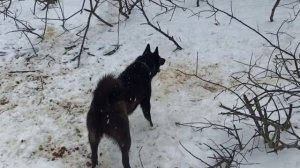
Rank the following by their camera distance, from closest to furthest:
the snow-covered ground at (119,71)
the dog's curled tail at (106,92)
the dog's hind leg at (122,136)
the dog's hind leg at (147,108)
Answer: the dog's curled tail at (106,92) → the dog's hind leg at (122,136) → the snow-covered ground at (119,71) → the dog's hind leg at (147,108)

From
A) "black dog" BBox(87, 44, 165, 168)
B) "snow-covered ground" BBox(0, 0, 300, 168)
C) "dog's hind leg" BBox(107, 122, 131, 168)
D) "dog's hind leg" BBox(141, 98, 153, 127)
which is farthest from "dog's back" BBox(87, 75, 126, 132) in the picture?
"dog's hind leg" BBox(141, 98, 153, 127)

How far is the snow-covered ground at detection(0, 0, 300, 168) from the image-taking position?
17.8ft

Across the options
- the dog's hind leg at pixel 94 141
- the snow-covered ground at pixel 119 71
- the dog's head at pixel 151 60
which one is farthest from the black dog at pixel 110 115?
the dog's head at pixel 151 60

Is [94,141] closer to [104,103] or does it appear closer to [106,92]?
[104,103]

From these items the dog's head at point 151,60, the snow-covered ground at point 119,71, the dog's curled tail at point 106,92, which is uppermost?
the dog's curled tail at point 106,92

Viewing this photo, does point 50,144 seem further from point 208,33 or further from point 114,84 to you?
point 208,33

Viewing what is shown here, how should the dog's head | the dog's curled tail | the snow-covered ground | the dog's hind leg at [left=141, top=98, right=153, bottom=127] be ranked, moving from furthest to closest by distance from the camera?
the dog's head → the dog's hind leg at [left=141, top=98, right=153, bottom=127] → the snow-covered ground → the dog's curled tail

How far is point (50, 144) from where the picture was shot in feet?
18.5

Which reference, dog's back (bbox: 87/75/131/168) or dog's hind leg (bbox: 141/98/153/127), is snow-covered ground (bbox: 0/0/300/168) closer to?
dog's hind leg (bbox: 141/98/153/127)

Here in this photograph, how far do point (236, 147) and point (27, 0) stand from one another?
620cm

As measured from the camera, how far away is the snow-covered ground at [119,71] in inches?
213

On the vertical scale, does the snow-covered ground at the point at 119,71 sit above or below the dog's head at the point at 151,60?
below

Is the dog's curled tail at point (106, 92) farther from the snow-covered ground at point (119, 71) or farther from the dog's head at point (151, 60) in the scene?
the dog's head at point (151, 60)

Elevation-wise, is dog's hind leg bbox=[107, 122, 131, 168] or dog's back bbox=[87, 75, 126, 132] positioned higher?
dog's back bbox=[87, 75, 126, 132]
